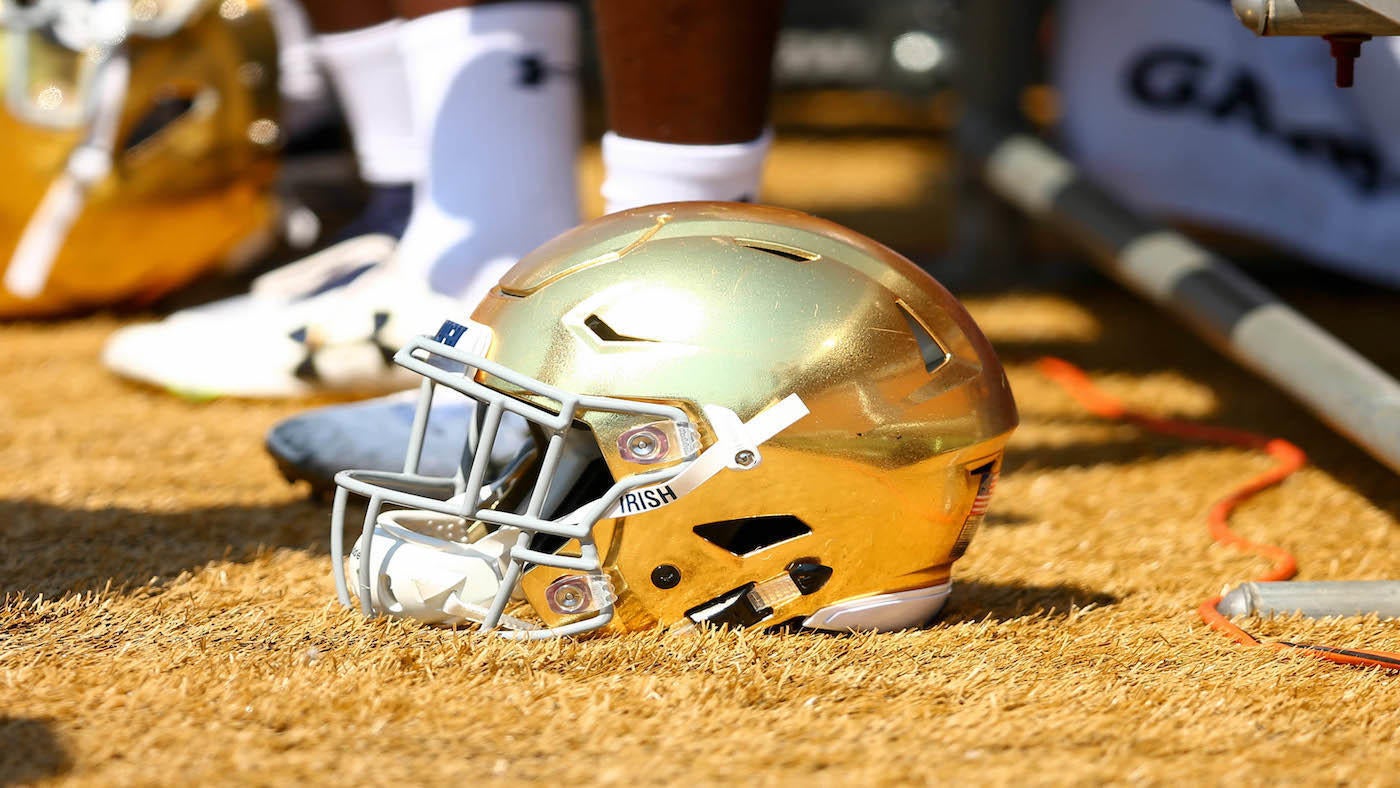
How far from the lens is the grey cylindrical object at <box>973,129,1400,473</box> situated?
1504mm

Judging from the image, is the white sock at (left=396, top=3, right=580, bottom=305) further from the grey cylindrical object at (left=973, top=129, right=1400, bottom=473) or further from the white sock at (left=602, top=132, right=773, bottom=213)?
the grey cylindrical object at (left=973, top=129, right=1400, bottom=473)

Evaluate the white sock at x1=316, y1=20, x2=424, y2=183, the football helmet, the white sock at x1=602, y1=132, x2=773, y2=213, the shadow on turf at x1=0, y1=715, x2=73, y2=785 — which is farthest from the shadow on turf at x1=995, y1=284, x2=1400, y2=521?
the shadow on turf at x1=0, y1=715, x2=73, y2=785

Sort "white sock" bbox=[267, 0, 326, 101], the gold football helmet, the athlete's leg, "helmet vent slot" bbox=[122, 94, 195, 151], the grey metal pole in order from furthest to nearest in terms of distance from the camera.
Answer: the grey metal pole < "white sock" bbox=[267, 0, 326, 101] < "helmet vent slot" bbox=[122, 94, 195, 151] < the gold football helmet < the athlete's leg

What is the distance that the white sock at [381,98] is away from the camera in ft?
7.16

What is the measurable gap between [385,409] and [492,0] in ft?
1.86

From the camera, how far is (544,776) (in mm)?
918

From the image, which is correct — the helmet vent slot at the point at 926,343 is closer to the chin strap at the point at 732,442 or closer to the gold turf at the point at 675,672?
the chin strap at the point at 732,442

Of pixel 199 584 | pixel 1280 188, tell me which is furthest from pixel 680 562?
pixel 1280 188

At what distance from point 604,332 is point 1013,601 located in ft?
1.57

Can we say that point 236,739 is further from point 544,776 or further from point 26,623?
point 26,623

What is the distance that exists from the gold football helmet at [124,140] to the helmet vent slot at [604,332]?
1.59m

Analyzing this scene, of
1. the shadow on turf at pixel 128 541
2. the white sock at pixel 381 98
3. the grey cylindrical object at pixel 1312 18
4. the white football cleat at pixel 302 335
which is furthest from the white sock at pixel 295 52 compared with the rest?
the grey cylindrical object at pixel 1312 18

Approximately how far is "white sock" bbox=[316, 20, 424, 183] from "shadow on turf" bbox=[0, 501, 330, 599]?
75 cm

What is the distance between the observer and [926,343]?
1.16 m
